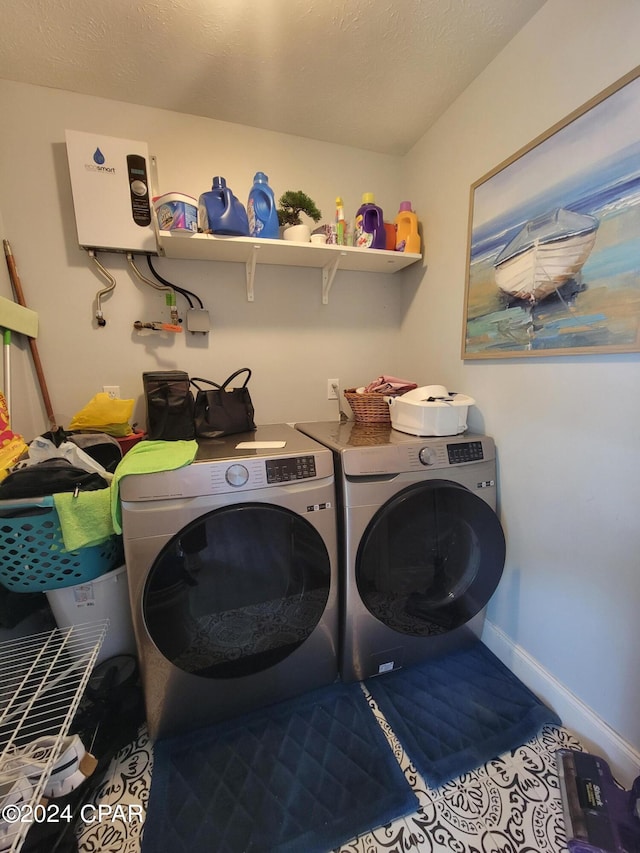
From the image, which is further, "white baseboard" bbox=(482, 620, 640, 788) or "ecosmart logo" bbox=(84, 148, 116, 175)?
"ecosmart logo" bbox=(84, 148, 116, 175)

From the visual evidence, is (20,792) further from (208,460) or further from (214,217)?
(214,217)

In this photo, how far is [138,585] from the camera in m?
0.94

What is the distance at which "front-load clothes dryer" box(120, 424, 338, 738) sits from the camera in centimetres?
94

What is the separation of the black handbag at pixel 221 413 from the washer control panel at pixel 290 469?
487mm

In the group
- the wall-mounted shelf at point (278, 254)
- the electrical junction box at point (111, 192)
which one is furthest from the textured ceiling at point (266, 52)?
the wall-mounted shelf at point (278, 254)

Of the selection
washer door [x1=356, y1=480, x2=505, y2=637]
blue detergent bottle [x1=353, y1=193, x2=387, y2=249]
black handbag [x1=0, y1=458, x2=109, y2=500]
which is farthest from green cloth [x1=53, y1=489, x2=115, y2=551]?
blue detergent bottle [x1=353, y1=193, x2=387, y2=249]

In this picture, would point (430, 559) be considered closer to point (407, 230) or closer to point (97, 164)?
point (407, 230)

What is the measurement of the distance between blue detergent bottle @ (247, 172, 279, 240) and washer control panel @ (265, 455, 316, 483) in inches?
38.8

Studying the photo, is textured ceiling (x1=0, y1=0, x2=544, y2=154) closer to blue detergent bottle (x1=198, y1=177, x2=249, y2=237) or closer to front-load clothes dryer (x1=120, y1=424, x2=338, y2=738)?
blue detergent bottle (x1=198, y1=177, x2=249, y2=237)

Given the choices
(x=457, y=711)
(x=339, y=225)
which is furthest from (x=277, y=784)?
(x=339, y=225)

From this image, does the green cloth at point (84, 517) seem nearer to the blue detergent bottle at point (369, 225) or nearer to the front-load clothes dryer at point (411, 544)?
the front-load clothes dryer at point (411, 544)

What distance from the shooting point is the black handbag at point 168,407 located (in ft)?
4.35

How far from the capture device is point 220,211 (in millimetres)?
1288

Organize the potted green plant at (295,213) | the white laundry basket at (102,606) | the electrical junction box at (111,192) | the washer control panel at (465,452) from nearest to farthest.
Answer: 1. the white laundry basket at (102,606)
2. the washer control panel at (465,452)
3. the electrical junction box at (111,192)
4. the potted green plant at (295,213)
